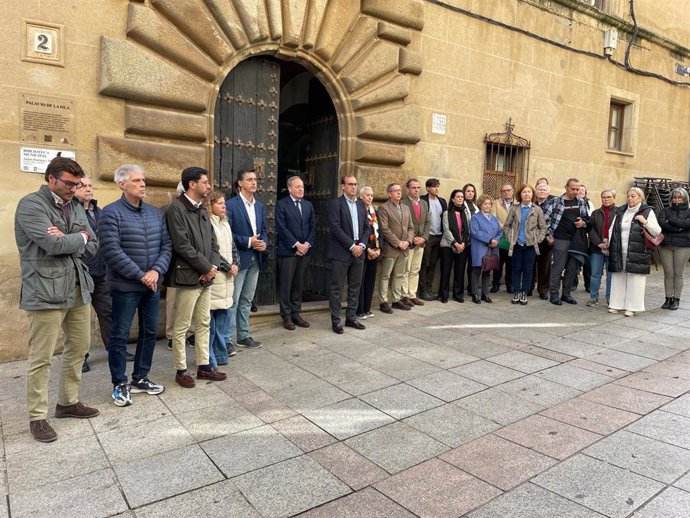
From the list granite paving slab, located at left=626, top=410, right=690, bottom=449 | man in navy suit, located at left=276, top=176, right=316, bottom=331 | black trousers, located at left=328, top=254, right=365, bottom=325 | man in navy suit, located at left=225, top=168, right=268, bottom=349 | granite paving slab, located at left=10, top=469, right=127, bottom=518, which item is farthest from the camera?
black trousers, located at left=328, top=254, right=365, bottom=325

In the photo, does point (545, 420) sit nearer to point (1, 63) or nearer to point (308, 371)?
point (308, 371)

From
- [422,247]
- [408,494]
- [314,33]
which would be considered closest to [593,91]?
[422,247]

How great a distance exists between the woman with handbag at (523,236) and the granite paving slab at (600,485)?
5315mm

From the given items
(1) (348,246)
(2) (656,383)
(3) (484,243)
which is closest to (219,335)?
(1) (348,246)

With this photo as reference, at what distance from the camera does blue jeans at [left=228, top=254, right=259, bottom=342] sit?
18.5 feet

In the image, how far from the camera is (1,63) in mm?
4980

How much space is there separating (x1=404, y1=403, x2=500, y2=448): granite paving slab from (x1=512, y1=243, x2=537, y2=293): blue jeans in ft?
15.6

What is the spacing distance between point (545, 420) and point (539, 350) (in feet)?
6.37

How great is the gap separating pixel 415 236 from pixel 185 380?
4.18 meters

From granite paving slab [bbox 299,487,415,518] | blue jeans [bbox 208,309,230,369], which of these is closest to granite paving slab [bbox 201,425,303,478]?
granite paving slab [bbox 299,487,415,518]

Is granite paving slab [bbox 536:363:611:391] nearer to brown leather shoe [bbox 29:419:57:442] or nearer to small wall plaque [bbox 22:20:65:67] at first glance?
brown leather shoe [bbox 29:419:57:442]

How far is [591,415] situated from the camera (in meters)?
4.07

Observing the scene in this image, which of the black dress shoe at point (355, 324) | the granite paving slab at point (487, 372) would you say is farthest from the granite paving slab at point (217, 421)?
the black dress shoe at point (355, 324)

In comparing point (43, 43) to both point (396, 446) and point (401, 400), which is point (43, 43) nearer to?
point (401, 400)
